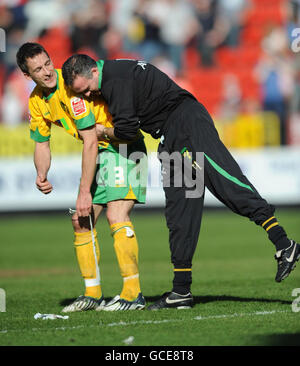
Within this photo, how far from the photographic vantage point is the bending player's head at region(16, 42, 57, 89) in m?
5.80

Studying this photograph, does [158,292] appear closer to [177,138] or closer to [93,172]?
[93,172]

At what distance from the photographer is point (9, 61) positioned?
20.8 meters

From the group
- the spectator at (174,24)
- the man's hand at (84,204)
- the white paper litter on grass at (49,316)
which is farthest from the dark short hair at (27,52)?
the spectator at (174,24)

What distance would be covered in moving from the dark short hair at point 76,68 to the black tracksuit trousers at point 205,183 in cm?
80

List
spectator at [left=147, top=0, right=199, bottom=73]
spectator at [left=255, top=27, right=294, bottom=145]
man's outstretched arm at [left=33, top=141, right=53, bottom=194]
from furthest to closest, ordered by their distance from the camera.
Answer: spectator at [left=147, top=0, right=199, bottom=73], spectator at [left=255, top=27, right=294, bottom=145], man's outstretched arm at [left=33, top=141, right=53, bottom=194]

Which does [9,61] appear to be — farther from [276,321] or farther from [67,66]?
[276,321]

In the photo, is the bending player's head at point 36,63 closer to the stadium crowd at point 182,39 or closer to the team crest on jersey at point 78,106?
the team crest on jersey at point 78,106

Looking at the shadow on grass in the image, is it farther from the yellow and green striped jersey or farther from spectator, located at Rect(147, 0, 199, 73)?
spectator, located at Rect(147, 0, 199, 73)

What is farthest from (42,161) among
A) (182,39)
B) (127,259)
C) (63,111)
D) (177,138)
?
(182,39)

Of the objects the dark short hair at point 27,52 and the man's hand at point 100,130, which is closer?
the dark short hair at point 27,52

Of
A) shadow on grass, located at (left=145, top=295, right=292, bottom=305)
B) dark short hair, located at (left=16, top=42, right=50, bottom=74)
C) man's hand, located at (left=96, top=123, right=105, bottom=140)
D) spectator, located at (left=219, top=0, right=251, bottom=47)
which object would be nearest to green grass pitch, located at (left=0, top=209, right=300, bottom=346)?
shadow on grass, located at (left=145, top=295, right=292, bottom=305)

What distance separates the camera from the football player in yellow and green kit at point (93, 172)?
5.88 metres

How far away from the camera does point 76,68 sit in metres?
5.64

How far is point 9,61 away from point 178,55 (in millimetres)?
4855
